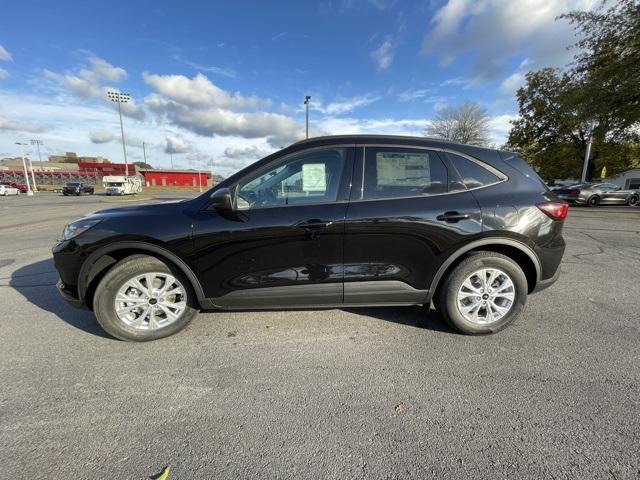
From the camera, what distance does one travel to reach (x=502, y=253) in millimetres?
2932

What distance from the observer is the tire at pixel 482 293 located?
9.30 feet

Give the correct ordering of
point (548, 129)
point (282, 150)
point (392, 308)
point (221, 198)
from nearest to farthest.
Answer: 1. point (221, 198)
2. point (282, 150)
3. point (392, 308)
4. point (548, 129)

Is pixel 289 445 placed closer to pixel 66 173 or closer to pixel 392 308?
pixel 392 308

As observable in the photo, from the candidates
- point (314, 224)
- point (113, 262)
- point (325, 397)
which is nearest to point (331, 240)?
point (314, 224)

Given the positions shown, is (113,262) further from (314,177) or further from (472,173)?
(472,173)

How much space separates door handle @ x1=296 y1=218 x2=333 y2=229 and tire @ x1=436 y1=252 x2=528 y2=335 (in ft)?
4.26

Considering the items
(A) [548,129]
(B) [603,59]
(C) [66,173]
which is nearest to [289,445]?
(B) [603,59]

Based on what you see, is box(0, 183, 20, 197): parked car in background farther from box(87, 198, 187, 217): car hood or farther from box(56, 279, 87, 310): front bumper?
box(87, 198, 187, 217): car hood

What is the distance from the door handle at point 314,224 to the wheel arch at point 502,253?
1154 millimetres

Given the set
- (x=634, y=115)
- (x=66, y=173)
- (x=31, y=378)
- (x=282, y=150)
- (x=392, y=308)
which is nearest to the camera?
(x=31, y=378)

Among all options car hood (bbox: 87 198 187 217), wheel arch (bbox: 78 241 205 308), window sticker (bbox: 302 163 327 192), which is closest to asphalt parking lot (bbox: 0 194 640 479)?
wheel arch (bbox: 78 241 205 308)

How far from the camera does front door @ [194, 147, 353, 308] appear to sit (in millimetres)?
2648

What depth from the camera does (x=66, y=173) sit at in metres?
66.7

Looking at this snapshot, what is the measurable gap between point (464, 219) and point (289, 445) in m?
2.27
